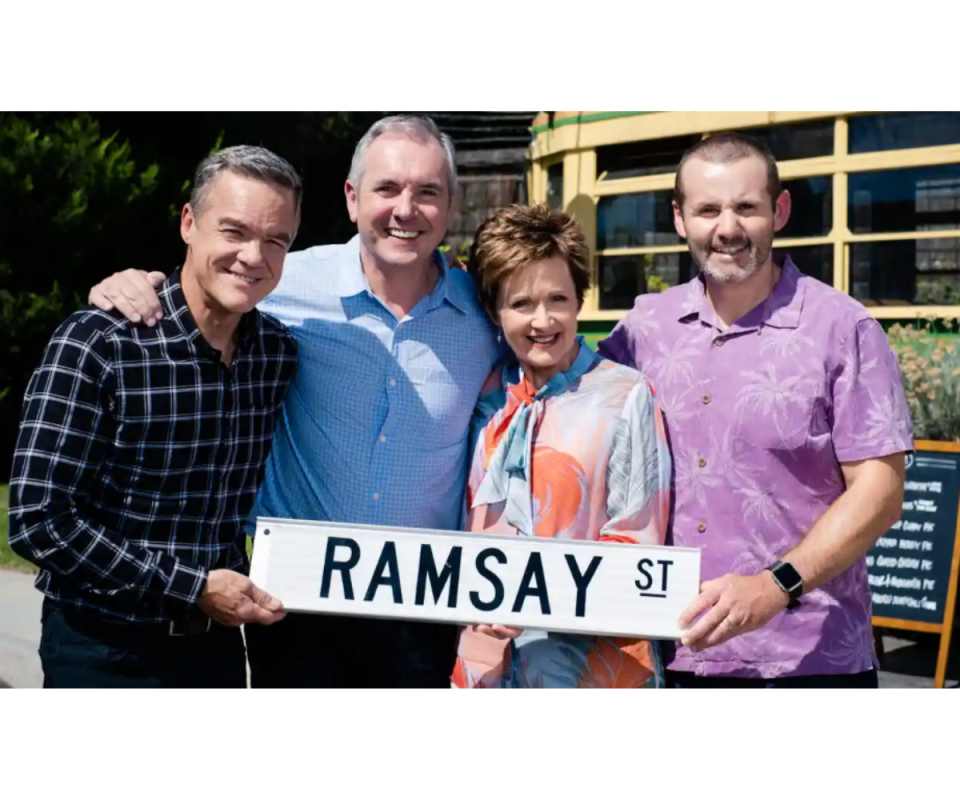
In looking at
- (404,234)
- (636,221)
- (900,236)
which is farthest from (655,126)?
(404,234)

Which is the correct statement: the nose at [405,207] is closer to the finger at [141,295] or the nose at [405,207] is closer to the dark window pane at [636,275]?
the finger at [141,295]

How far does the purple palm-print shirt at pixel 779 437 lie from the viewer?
7.49 ft

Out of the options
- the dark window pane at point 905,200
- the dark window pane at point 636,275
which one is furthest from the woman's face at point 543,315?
the dark window pane at point 636,275

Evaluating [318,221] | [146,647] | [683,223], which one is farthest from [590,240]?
[146,647]

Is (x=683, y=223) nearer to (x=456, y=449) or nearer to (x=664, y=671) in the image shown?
(x=456, y=449)

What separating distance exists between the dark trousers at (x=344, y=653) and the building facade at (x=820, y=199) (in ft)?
12.4

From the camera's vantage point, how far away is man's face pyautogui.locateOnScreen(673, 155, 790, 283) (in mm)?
2316

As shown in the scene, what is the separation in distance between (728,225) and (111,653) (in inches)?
67.6

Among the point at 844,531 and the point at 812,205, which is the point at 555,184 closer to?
the point at 812,205

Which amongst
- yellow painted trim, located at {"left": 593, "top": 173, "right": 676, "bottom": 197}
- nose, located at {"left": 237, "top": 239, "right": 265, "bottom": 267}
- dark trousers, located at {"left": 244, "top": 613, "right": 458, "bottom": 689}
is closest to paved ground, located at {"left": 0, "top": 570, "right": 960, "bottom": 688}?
dark trousers, located at {"left": 244, "top": 613, "right": 458, "bottom": 689}

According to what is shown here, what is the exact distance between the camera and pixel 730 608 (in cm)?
222

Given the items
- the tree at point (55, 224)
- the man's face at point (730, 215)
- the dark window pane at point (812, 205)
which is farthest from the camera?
the tree at point (55, 224)

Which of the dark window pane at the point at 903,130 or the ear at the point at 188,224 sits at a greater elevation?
the dark window pane at the point at 903,130

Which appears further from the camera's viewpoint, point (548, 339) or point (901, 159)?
point (901, 159)
